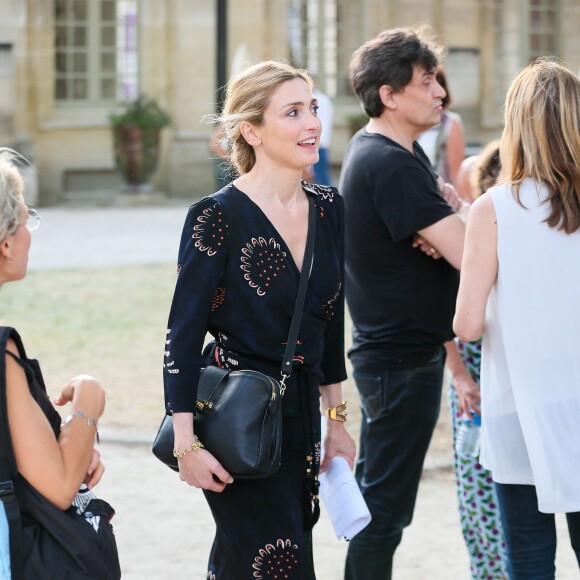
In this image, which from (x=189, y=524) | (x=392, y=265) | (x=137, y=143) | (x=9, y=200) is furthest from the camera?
(x=137, y=143)

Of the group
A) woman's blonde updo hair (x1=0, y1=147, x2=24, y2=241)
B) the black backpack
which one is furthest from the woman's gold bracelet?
woman's blonde updo hair (x1=0, y1=147, x2=24, y2=241)

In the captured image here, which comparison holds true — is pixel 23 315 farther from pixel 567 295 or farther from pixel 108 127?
pixel 108 127

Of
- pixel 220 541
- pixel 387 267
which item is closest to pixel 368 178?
pixel 387 267

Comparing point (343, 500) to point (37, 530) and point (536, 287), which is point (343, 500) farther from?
point (37, 530)

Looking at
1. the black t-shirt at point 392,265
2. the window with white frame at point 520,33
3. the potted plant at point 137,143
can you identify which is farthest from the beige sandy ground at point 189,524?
the window with white frame at point 520,33

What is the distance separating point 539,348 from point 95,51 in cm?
1968

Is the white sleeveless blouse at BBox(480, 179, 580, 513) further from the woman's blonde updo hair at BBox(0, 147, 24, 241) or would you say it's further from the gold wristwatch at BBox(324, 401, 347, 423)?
the woman's blonde updo hair at BBox(0, 147, 24, 241)

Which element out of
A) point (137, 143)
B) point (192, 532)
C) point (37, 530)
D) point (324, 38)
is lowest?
point (192, 532)

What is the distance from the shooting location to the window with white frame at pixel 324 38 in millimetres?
23656

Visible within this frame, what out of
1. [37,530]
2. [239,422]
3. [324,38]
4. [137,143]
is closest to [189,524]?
[239,422]

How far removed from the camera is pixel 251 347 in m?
3.52

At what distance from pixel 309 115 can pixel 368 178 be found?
0.71 metres

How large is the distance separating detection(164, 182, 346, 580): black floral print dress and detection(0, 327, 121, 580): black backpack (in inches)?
19.5

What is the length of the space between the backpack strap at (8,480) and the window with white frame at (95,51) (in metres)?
19.7
